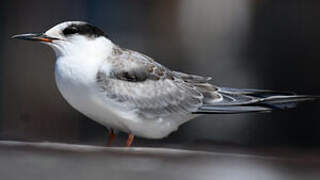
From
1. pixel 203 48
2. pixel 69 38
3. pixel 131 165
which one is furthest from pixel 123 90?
pixel 203 48

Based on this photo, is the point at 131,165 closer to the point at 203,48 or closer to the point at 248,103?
the point at 248,103

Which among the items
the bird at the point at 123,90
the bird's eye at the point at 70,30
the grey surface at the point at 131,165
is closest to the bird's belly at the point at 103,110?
the bird at the point at 123,90

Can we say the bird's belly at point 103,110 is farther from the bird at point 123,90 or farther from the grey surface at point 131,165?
the grey surface at point 131,165

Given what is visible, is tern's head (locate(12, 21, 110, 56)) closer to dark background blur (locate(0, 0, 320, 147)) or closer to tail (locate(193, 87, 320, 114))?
tail (locate(193, 87, 320, 114))

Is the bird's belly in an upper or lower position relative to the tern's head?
lower

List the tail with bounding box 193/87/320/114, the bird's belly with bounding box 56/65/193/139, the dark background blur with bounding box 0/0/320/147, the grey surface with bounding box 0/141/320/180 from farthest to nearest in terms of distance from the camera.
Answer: the dark background blur with bounding box 0/0/320/147 < the tail with bounding box 193/87/320/114 < the bird's belly with bounding box 56/65/193/139 < the grey surface with bounding box 0/141/320/180

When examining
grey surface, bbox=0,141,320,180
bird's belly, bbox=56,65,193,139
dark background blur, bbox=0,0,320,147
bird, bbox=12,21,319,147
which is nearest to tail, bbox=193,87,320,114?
bird, bbox=12,21,319,147
